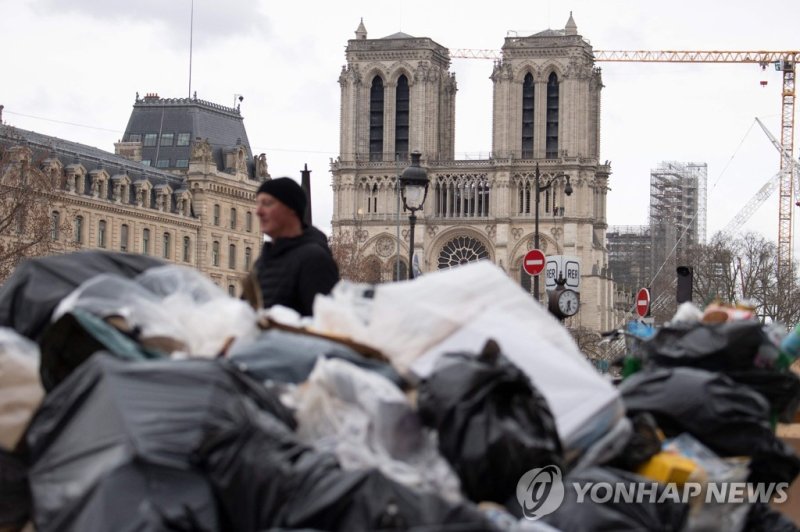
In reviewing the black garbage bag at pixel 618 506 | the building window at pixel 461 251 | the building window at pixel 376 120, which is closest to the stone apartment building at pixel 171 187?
the building window at pixel 376 120

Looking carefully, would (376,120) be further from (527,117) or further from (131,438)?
(131,438)

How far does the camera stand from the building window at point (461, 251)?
121 metres

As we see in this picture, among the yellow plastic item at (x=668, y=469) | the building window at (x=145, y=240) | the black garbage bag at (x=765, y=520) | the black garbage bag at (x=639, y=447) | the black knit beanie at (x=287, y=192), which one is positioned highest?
the building window at (x=145, y=240)

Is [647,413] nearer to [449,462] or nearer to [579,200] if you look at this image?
[449,462]

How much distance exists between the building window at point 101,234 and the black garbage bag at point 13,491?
79.5m

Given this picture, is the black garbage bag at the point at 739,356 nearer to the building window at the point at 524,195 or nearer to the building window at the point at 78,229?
the building window at the point at 78,229

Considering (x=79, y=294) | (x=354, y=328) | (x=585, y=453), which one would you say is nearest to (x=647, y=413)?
(x=585, y=453)

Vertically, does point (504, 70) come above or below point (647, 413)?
above

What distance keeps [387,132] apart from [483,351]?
11661 cm

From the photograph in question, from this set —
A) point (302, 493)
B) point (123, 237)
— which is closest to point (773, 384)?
point (302, 493)

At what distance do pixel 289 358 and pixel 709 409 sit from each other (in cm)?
147

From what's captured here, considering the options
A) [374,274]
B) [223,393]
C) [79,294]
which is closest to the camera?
[223,393]

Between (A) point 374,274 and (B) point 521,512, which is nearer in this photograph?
(B) point 521,512

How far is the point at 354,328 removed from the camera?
18.7ft
